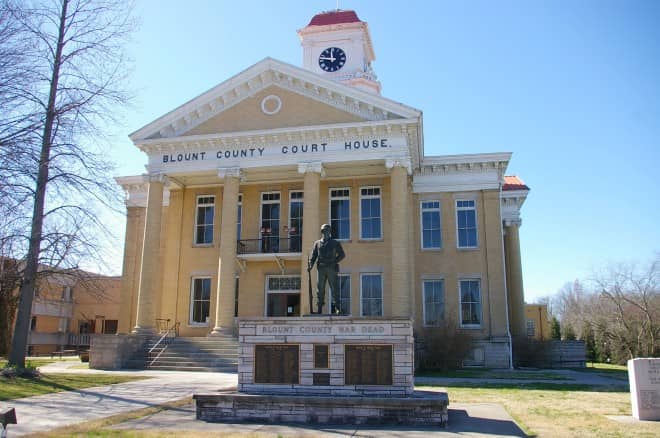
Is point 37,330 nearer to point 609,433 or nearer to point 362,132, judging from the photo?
point 362,132

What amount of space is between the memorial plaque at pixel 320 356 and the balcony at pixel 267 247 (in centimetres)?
1728

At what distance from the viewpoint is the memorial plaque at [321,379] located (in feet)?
36.5

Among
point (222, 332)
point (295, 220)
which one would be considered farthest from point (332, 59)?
point (222, 332)

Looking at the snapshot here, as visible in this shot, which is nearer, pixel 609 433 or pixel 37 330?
pixel 609 433

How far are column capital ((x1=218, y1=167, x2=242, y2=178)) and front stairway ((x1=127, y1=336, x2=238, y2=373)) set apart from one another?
7.33 m

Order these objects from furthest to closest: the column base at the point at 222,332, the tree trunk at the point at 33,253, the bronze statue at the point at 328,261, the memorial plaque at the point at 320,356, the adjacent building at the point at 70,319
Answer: the adjacent building at the point at 70,319 → the column base at the point at 222,332 → the tree trunk at the point at 33,253 → the bronze statue at the point at 328,261 → the memorial plaque at the point at 320,356

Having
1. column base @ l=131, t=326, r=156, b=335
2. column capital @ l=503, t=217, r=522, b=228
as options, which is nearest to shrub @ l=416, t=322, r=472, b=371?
column capital @ l=503, t=217, r=522, b=228

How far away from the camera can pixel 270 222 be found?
99.8 ft

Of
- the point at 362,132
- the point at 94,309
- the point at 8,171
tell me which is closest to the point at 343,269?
the point at 362,132

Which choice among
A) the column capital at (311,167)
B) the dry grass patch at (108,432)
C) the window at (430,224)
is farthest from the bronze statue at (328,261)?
the window at (430,224)

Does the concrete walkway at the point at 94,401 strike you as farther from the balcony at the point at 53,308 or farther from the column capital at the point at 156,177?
the balcony at the point at 53,308

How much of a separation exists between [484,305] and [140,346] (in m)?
15.8

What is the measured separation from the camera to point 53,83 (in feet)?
65.4

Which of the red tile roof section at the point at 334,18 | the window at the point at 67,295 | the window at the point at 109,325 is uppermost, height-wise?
the red tile roof section at the point at 334,18
